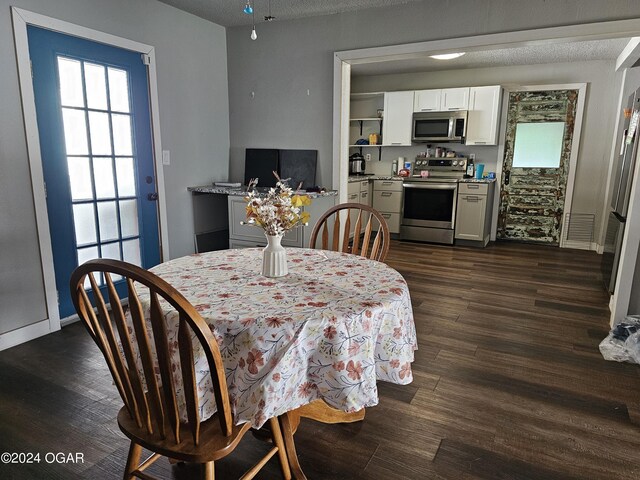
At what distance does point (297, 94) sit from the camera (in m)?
4.04

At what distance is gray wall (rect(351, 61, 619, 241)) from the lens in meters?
5.38

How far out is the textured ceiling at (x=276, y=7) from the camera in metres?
3.45


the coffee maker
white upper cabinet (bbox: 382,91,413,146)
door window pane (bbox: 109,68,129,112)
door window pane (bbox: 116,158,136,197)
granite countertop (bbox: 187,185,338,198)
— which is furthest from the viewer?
the coffee maker

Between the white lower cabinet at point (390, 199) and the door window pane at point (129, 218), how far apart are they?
146 inches

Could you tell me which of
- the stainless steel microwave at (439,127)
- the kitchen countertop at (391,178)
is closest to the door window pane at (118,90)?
the kitchen countertop at (391,178)

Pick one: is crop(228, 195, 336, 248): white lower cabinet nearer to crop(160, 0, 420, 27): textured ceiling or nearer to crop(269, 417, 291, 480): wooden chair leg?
crop(160, 0, 420, 27): textured ceiling

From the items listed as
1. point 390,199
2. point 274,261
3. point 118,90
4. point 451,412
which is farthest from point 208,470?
point 390,199

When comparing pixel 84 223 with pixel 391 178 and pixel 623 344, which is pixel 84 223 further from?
pixel 391 178

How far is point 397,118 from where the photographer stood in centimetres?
625

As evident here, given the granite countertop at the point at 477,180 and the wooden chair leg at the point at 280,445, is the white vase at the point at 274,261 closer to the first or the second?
the wooden chair leg at the point at 280,445

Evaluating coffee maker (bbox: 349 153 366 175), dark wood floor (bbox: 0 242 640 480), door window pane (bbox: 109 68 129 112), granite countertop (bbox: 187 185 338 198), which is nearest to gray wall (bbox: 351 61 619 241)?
coffee maker (bbox: 349 153 366 175)

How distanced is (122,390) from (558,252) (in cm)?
574

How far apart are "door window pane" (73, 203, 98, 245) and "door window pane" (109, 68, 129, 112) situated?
0.82 meters

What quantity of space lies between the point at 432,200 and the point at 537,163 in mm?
1607
